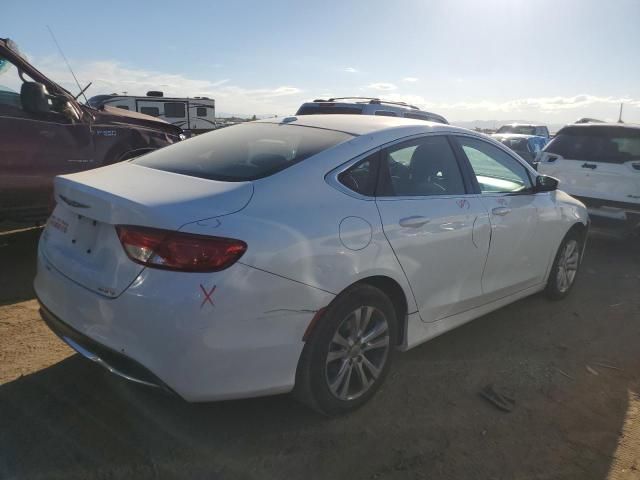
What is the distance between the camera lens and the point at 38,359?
3.35 metres

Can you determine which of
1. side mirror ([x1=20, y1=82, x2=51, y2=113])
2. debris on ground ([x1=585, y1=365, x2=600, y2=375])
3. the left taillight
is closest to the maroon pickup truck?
side mirror ([x1=20, y1=82, x2=51, y2=113])

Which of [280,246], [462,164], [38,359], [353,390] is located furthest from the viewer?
[462,164]

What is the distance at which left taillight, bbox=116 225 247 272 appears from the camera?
2221mm

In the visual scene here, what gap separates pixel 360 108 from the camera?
7.93 metres

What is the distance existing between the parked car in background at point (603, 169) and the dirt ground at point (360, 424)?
3688mm

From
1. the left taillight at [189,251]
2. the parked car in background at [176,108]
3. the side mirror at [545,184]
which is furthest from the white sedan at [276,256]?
the parked car in background at [176,108]

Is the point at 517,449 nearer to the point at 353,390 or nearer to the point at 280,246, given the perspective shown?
the point at 353,390

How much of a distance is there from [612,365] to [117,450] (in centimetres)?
333

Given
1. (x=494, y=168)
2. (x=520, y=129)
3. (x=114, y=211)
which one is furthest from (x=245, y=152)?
(x=520, y=129)

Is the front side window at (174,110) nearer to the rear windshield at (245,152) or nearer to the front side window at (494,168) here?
the rear windshield at (245,152)

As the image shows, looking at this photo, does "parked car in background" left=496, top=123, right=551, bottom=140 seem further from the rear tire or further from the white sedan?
the white sedan

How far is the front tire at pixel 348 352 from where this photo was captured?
2.63 metres

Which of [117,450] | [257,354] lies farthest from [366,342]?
[117,450]

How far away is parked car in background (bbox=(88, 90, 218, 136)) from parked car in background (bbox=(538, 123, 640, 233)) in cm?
1198
